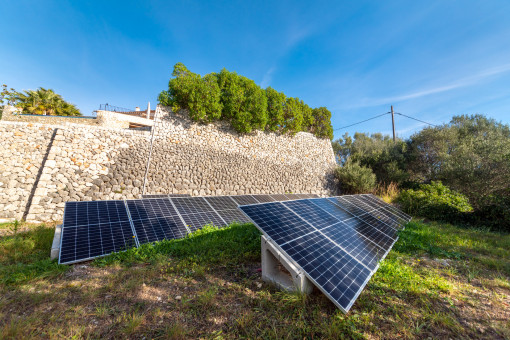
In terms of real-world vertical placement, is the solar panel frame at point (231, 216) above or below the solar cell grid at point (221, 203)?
below

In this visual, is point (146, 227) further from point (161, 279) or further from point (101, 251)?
point (161, 279)

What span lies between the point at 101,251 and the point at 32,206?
6.44 meters

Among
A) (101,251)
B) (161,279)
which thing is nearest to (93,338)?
(161,279)

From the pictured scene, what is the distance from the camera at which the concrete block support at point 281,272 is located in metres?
2.53

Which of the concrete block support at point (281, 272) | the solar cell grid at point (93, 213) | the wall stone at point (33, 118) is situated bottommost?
the concrete block support at point (281, 272)

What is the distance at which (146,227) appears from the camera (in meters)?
4.48

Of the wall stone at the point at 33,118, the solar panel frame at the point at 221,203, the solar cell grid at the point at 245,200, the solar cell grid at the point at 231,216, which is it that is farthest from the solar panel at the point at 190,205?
the wall stone at the point at 33,118

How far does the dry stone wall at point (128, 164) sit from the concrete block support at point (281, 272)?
7896 millimetres

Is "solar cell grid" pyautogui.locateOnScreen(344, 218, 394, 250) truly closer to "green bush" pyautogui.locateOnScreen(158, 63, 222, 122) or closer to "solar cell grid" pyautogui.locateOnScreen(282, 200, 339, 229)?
"solar cell grid" pyautogui.locateOnScreen(282, 200, 339, 229)

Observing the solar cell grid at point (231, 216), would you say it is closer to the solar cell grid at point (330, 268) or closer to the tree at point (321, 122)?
the solar cell grid at point (330, 268)

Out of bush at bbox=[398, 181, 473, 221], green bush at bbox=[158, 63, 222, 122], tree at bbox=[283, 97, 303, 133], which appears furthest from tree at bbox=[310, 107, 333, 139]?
green bush at bbox=[158, 63, 222, 122]

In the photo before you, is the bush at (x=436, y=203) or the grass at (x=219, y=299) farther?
the bush at (x=436, y=203)

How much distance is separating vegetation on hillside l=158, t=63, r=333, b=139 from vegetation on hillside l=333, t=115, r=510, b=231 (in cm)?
596

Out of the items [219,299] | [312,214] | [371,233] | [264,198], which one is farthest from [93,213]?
[371,233]
